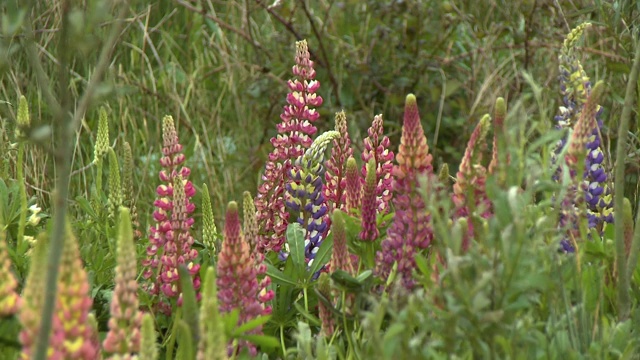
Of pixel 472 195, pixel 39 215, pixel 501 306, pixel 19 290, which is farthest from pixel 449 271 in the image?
pixel 39 215

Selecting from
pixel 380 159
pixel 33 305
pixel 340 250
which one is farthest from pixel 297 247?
pixel 33 305

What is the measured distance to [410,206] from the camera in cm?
197

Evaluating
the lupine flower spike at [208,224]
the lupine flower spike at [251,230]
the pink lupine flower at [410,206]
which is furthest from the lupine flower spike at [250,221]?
the pink lupine flower at [410,206]

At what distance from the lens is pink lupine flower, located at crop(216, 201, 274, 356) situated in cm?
181

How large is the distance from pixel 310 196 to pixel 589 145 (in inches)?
27.7

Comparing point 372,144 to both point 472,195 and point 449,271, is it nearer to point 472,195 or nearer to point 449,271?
point 472,195

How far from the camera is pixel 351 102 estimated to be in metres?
5.18

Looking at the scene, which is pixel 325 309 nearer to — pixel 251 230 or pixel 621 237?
pixel 251 230

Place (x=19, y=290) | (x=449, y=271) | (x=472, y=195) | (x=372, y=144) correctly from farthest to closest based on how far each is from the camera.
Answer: (x=372, y=144), (x=19, y=290), (x=472, y=195), (x=449, y=271)

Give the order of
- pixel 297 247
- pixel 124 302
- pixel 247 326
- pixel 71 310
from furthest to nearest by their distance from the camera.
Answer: pixel 297 247
pixel 247 326
pixel 124 302
pixel 71 310

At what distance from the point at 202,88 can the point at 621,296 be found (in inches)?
151

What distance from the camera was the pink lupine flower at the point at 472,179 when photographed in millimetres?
1864

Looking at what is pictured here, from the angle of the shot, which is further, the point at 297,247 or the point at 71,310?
the point at 297,247

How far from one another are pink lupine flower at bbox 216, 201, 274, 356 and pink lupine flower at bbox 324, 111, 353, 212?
0.75m
